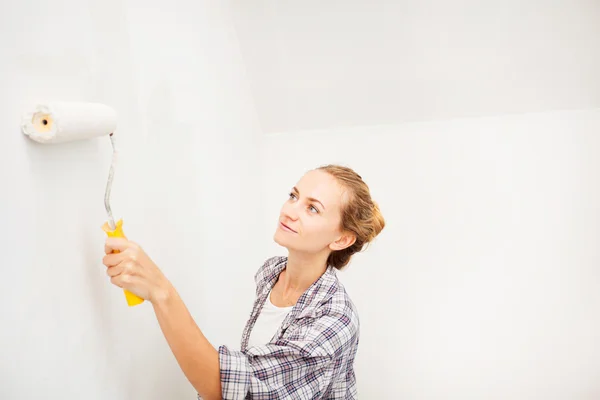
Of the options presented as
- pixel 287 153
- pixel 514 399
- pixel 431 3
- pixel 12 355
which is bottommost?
pixel 514 399

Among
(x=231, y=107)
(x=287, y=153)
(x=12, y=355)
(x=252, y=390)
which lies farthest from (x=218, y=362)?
(x=287, y=153)

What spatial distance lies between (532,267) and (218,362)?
1.25 meters

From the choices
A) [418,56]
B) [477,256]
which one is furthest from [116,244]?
[477,256]

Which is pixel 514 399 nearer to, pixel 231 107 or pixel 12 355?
pixel 231 107

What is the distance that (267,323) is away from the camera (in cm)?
132

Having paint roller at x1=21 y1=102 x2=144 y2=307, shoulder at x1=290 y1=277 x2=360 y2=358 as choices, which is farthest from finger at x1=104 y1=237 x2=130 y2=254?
shoulder at x1=290 y1=277 x2=360 y2=358

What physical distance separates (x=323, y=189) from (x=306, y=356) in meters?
0.40

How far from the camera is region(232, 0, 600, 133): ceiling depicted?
160 cm

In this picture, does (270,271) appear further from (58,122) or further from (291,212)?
(58,122)

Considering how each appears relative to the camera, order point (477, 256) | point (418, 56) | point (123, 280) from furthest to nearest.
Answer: point (477, 256) < point (418, 56) < point (123, 280)

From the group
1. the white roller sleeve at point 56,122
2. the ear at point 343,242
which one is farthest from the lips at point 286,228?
the white roller sleeve at point 56,122

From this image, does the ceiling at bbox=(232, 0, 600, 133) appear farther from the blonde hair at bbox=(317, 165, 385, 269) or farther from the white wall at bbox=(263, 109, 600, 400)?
the blonde hair at bbox=(317, 165, 385, 269)

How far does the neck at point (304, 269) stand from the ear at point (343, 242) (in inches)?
1.3

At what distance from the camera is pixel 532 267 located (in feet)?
5.99
